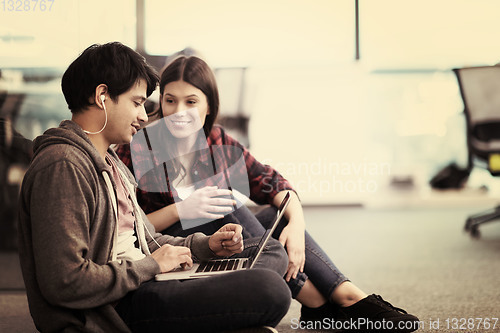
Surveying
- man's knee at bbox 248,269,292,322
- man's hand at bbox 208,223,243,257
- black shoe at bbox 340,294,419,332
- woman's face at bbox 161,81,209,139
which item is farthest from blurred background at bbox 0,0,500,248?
man's knee at bbox 248,269,292,322

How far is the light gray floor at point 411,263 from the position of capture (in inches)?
75.9

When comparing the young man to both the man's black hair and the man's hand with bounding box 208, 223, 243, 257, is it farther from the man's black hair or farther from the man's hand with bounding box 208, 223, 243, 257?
the man's hand with bounding box 208, 223, 243, 257

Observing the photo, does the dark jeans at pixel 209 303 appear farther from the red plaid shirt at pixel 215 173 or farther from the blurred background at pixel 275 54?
the blurred background at pixel 275 54

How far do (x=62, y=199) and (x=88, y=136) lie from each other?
0.21 metres

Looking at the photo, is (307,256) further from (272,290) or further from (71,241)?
(71,241)

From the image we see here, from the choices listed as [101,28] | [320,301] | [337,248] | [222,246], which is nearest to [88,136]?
[222,246]

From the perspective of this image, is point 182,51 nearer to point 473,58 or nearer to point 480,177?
point 473,58

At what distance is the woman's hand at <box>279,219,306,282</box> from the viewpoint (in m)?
1.57

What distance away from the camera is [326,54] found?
226 centimetres

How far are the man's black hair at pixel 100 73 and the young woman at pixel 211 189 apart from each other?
0.52m

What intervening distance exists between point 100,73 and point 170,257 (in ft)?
1.29

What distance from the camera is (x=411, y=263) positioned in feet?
8.92

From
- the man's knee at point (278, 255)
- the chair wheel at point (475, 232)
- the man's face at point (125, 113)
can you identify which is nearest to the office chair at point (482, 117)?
the chair wheel at point (475, 232)

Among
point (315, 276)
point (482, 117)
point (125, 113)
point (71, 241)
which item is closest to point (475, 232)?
point (482, 117)
